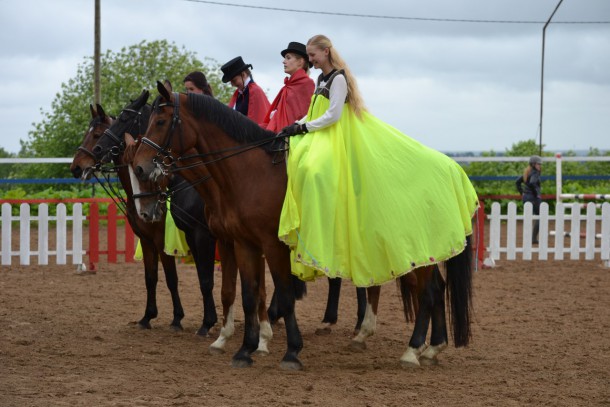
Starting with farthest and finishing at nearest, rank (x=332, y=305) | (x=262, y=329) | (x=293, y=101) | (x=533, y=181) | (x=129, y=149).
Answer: (x=533, y=181) < (x=332, y=305) < (x=293, y=101) < (x=129, y=149) < (x=262, y=329)

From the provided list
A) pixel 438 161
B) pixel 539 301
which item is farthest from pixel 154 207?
pixel 539 301

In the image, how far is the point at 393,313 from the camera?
991 cm

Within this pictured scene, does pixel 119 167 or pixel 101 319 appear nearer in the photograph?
pixel 119 167

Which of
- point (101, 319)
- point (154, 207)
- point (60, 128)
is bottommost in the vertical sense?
point (101, 319)

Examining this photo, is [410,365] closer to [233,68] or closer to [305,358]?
[305,358]

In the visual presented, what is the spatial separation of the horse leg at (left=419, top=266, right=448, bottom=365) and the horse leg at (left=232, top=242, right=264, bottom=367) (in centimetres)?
141

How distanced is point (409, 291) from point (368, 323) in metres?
0.70

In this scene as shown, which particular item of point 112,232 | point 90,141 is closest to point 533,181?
point 112,232

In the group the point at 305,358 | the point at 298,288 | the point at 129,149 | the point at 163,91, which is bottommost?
the point at 305,358

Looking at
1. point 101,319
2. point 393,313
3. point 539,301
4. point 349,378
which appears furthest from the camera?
point 539,301

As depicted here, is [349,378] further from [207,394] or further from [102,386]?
[102,386]

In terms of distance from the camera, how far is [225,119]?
6820mm

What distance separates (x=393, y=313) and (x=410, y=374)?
131 inches

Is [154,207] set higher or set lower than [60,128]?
lower
